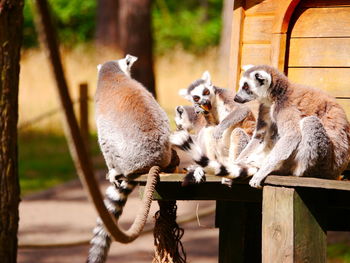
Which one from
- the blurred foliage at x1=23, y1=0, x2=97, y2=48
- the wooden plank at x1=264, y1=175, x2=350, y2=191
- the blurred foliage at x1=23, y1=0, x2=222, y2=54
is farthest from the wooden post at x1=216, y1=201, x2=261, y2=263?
the blurred foliage at x1=23, y1=0, x2=97, y2=48

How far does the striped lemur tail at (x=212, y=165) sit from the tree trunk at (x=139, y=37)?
979 centimetres

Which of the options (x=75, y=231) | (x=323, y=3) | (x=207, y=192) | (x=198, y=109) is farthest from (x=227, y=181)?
(x=75, y=231)

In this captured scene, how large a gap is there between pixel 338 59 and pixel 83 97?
17.0 feet

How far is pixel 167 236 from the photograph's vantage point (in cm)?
511

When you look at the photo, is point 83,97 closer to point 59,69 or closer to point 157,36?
point 59,69

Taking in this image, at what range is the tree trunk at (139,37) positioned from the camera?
14.4 metres

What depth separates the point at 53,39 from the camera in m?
2.16

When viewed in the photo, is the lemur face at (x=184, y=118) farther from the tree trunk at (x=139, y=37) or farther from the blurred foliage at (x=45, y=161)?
the tree trunk at (x=139, y=37)

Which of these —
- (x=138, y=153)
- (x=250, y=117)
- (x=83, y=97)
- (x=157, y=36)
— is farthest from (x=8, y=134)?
(x=157, y=36)

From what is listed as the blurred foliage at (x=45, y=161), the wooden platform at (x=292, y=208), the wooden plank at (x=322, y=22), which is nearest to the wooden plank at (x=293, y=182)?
the wooden platform at (x=292, y=208)

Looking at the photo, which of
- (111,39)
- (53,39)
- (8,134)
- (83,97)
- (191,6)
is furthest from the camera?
(191,6)

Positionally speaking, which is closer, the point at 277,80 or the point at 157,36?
the point at 277,80

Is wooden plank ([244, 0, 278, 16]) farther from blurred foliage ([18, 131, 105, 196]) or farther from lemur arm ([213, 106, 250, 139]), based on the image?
blurred foliage ([18, 131, 105, 196])

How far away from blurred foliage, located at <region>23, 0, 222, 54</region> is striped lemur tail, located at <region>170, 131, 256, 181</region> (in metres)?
24.0
